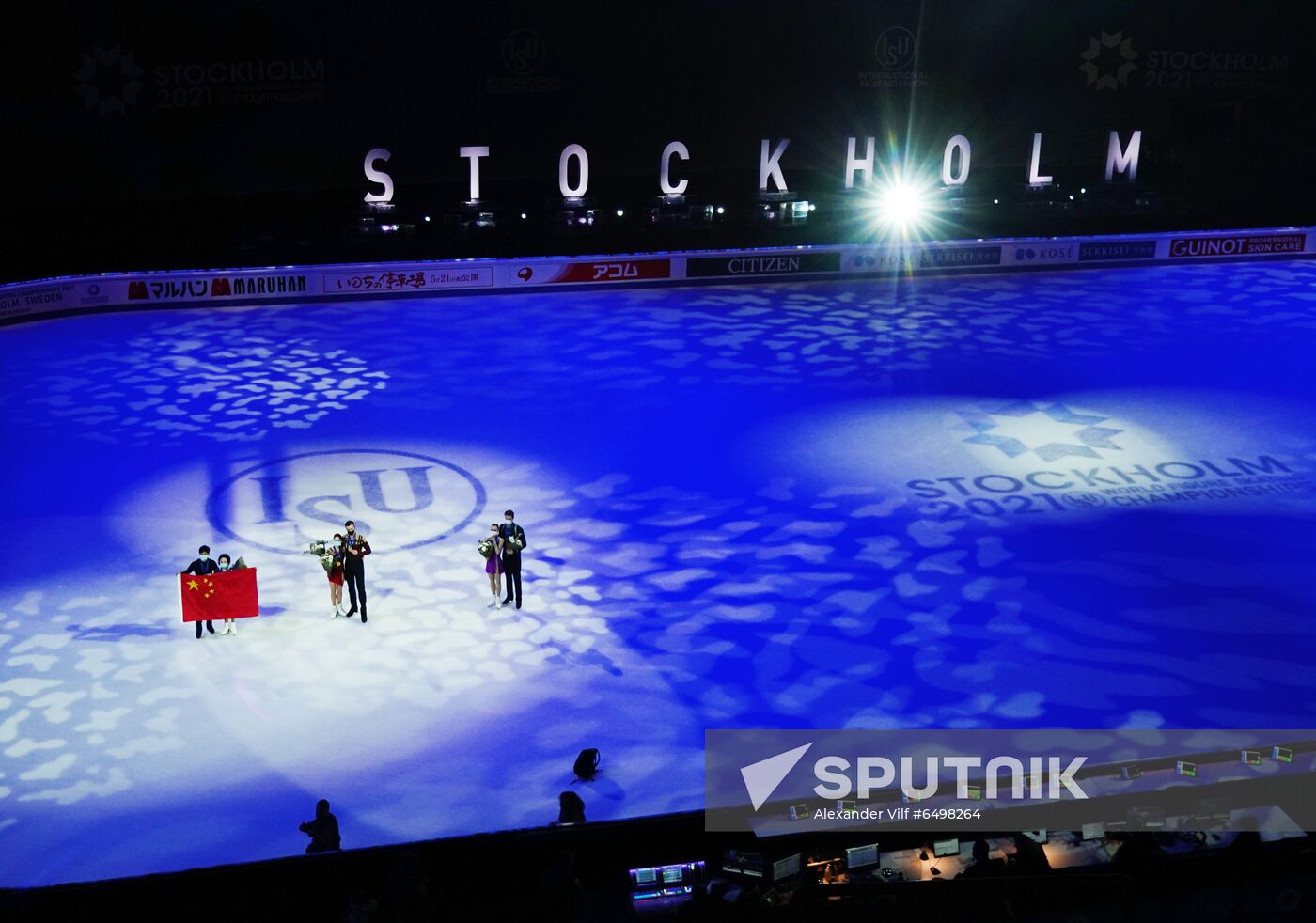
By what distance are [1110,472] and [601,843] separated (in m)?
14.7

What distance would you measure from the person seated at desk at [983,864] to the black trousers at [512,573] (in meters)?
7.64

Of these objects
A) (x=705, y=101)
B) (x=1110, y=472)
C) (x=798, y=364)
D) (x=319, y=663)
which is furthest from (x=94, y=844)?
(x=705, y=101)

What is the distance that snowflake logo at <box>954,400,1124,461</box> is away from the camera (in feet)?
78.2

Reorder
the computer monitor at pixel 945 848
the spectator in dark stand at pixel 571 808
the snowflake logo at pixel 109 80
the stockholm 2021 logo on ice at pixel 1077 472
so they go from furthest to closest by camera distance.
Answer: the snowflake logo at pixel 109 80 → the stockholm 2021 logo on ice at pixel 1077 472 → the spectator in dark stand at pixel 571 808 → the computer monitor at pixel 945 848

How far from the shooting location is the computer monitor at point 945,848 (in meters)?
11.7

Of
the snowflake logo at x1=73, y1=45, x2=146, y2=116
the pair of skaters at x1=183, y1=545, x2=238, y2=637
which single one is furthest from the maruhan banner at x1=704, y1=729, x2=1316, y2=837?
the snowflake logo at x1=73, y1=45, x2=146, y2=116

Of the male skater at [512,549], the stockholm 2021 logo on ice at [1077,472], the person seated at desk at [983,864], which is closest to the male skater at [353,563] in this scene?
the male skater at [512,549]

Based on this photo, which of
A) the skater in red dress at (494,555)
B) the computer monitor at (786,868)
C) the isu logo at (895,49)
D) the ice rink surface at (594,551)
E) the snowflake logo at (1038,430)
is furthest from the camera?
the isu logo at (895,49)

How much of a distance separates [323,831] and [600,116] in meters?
26.4

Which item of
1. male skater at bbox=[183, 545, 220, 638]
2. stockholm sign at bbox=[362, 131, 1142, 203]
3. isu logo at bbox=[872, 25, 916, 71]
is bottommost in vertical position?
male skater at bbox=[183, 545, 220, 638]

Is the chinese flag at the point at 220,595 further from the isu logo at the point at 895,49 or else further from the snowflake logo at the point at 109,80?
the isu logo at the point at 895,49

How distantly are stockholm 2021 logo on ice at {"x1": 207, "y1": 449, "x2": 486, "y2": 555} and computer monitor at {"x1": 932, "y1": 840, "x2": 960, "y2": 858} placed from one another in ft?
32.6

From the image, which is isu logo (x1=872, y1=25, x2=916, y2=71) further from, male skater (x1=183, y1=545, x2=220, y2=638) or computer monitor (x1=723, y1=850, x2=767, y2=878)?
computer monitor (x1=723, y1=850, x2=767, y2=878)

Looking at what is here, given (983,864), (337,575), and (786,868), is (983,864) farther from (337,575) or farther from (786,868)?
(337,575)
